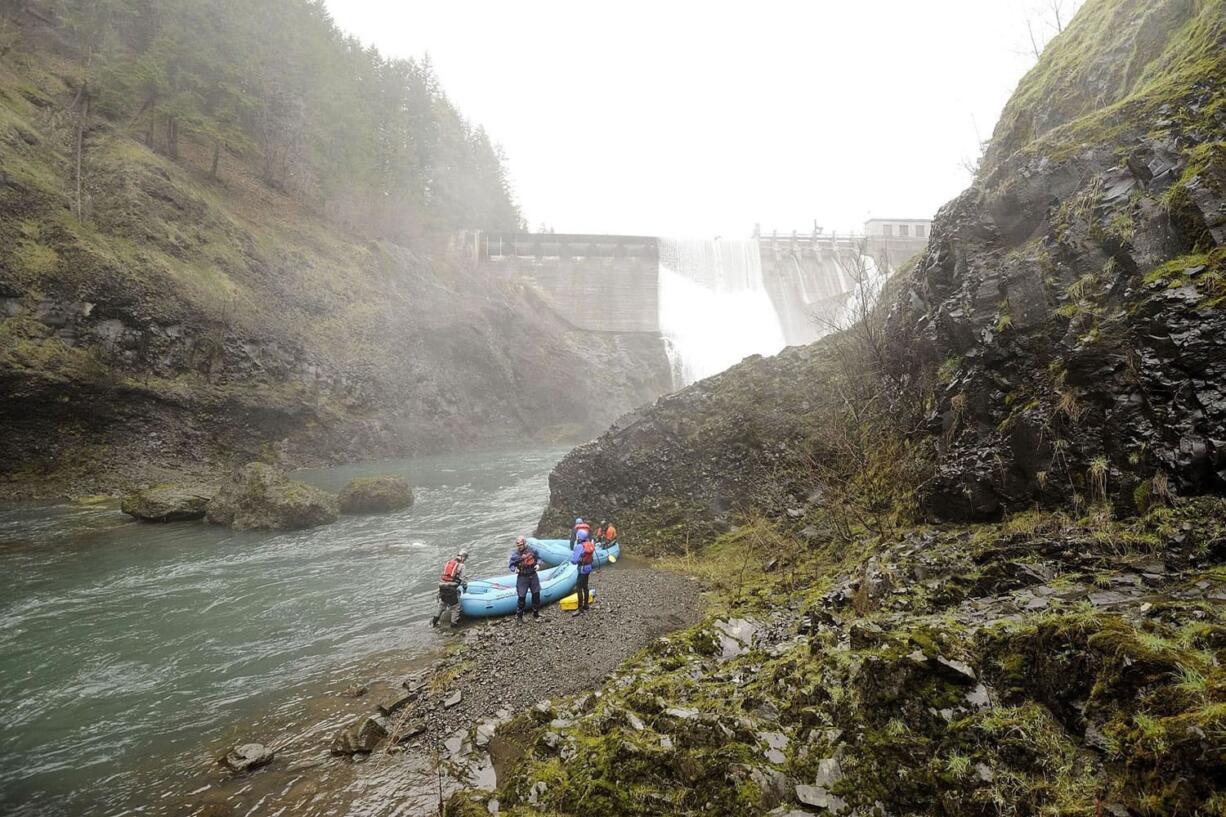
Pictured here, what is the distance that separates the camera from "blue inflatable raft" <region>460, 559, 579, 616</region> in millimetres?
11383

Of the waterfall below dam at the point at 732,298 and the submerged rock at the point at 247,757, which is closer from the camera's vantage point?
the submerged rock at the point at 247,757

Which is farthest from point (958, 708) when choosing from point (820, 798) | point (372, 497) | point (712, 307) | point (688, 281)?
point (688, 281)

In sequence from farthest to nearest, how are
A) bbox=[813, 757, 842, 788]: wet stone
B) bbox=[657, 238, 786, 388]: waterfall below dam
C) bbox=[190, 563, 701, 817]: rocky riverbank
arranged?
bbox=[657, 238, 786, 388]: waterfall below dam < bbox=[190, 563, 701, 817]: rocky riverbank < bbox=[813, 757, 842, 788]: wet stone

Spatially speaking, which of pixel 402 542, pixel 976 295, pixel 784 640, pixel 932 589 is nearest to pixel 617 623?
pixel 784 640

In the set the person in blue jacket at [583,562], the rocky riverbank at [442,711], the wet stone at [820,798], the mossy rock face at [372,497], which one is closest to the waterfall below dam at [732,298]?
the mossy rock face at [372,497]

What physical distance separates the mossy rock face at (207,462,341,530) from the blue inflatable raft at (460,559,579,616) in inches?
406

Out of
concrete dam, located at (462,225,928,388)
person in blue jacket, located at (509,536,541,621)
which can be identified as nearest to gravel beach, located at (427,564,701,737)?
person in blue jacket, located at (509,536,541,621)

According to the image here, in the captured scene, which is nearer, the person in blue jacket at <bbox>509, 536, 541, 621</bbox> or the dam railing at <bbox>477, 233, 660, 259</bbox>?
the person in blue jacket at <bbox>509, 536, 541, 621</bbox>

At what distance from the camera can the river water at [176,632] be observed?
23.2 ft

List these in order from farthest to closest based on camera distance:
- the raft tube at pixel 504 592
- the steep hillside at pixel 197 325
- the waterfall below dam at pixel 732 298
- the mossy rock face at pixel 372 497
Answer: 1. the waterfall below dam at pixel 732 298
2. the steep hillside at pixel 197 325
3. the mossy rock face at pixel 372 497
4. the raft tube at pixel 504 592

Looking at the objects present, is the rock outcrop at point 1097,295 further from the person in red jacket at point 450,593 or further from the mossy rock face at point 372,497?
the mossy rock face at point 372,497

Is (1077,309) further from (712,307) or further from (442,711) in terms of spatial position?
(712,307)

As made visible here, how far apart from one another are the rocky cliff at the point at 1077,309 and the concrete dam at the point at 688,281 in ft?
139

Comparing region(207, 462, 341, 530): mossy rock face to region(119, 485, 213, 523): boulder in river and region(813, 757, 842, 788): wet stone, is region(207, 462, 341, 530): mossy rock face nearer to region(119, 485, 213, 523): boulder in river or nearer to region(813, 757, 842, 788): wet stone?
region(119, 485, 213, 523): boulder in river
